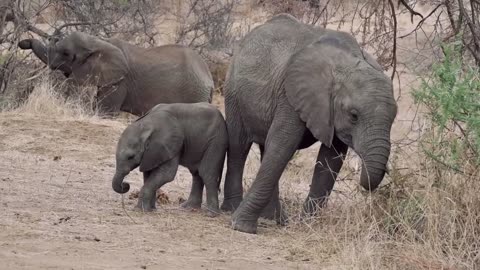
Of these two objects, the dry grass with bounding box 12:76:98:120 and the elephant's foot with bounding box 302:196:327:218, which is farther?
the dry grass with bounding box 12:76:98:120

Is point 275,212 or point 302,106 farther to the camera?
point 275,212

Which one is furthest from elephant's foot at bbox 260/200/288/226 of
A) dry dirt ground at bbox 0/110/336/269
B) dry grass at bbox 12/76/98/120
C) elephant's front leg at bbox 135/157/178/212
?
dry grass at bbox 12/76/98/120

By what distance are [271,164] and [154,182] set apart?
1.03 meters

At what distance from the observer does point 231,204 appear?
898 cm

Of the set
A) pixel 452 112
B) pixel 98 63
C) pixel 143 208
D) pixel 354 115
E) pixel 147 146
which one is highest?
pixel 98 63

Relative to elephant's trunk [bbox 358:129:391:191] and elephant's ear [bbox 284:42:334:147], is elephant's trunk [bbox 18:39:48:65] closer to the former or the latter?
elephant's ear [bbox 284:42:334:147]

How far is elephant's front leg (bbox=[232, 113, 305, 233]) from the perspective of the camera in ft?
26.4

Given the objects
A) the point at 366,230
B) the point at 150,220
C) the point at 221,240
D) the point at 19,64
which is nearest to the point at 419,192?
the point at 366,230

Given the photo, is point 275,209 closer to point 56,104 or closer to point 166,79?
point 56,104

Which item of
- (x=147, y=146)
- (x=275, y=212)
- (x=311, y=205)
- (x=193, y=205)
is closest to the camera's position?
(x=311, y=205)

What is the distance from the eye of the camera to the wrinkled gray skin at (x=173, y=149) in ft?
27.9

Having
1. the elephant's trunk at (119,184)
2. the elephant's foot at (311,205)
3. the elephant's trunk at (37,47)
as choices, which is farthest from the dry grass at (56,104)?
the elephant's foot at (311,205)

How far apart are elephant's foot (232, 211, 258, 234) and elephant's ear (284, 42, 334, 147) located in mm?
818

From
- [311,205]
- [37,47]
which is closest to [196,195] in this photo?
[311,205]
